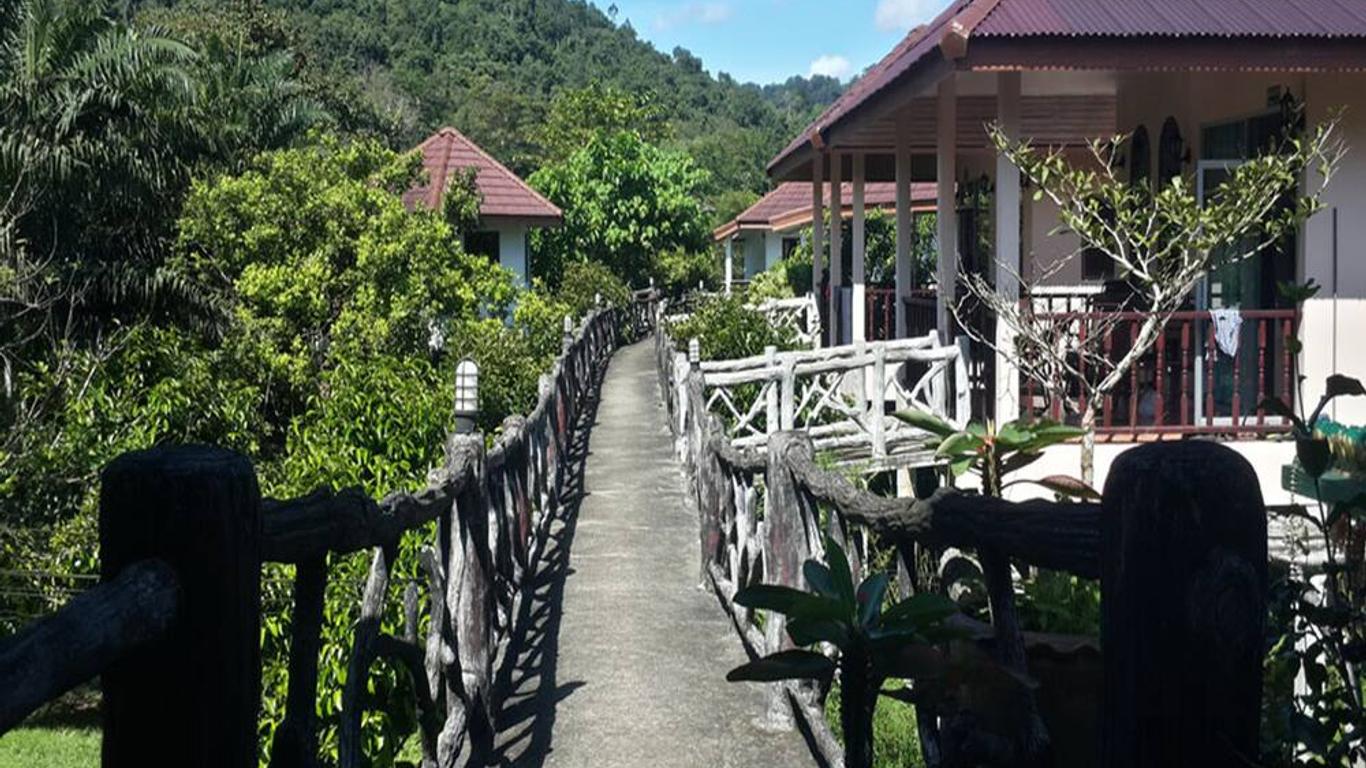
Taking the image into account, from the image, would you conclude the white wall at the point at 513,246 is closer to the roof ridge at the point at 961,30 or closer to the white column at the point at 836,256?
the white column at the point at 836,256

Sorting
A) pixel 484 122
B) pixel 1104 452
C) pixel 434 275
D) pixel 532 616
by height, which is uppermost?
pixel 484 122

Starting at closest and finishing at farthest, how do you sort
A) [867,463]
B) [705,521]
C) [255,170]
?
[705,521], [867,463], [255,170]

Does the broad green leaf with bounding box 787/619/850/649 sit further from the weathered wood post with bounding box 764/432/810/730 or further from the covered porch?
the covered porch

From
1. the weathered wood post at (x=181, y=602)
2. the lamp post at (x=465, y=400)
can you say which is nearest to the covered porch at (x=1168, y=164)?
the lamp post at (x=465, y=400)

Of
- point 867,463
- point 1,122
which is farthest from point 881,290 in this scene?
point 1,122

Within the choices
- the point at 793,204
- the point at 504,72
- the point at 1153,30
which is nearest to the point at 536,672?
the point at 1153,30

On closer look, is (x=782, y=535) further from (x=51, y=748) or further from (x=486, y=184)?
(x=486, y=184)

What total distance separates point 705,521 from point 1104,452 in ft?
9.54

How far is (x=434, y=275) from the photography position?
58.7 ft

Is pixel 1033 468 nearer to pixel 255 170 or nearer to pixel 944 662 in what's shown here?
pixel 944 662

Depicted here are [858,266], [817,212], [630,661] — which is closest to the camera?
[630,661]

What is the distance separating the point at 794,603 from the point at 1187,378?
28.9ft

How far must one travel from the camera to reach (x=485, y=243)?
33.7 m

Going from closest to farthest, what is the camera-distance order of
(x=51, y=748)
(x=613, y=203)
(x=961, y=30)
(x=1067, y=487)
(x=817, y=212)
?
1. (x=1067, y=487)
2. (x=961, y=30)
3. (x=51, y=748)
4. (x=817, y=212)
5. (x=613, y=203)
